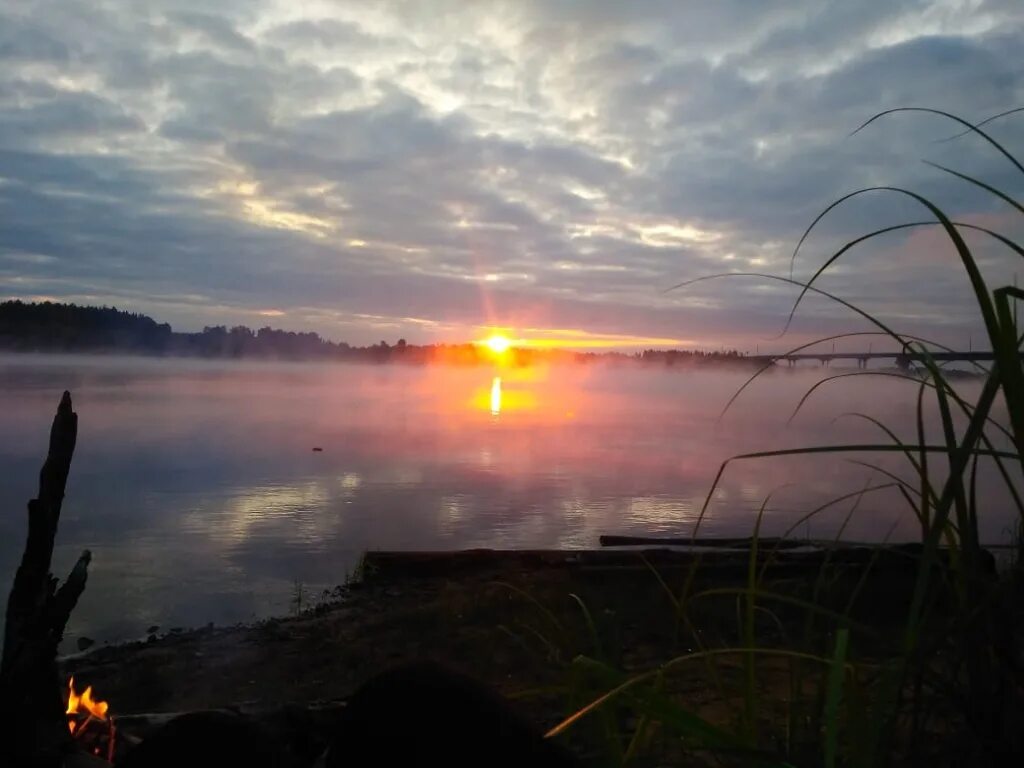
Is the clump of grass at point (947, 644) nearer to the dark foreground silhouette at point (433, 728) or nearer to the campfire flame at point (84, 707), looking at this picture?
the dark foreground silhouette at point (433, 728)

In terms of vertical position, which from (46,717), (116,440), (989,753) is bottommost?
(116,440)

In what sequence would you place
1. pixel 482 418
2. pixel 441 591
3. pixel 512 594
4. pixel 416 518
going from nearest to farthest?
1. pixel 512 594
2. pixel 441 591
3. pixel 416 518
4. pixel 482 418

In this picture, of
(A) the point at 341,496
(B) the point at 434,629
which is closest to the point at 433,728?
(B) the point at 434,629

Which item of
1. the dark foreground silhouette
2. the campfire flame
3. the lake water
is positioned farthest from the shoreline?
the dark foreground silhouette

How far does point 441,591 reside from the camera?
7656 millimetres

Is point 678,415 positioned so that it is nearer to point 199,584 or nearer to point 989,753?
point 199,584

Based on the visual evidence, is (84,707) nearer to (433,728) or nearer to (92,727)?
(92,727)

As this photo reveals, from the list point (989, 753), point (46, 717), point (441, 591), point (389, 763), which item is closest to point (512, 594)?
point (441, 591)

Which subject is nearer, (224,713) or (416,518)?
(224,713)

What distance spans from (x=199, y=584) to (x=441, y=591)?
2.93 m

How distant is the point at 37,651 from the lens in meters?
2.42

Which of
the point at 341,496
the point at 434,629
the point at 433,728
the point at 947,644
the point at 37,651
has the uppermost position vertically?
the point at 947,644

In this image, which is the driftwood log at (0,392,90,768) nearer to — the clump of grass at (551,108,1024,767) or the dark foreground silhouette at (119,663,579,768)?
the dark foreground silhouette at (119,663,579,768)

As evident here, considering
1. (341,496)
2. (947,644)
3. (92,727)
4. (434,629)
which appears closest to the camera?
(947,644)
